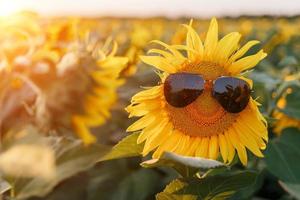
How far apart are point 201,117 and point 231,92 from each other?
0.32ft

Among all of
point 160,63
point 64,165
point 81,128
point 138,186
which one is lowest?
point 138,186

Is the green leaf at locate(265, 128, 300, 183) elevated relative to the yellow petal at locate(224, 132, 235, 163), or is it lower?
lower

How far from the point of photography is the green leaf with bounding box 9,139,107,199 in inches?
57.7

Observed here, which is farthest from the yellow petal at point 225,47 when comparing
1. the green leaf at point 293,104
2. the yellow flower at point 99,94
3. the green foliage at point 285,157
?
the green leaf at point 293,104

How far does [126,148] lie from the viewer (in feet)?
4.99

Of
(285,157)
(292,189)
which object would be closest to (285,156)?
(285,157)

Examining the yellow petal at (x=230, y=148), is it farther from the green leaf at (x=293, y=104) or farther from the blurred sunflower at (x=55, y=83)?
the green leaf at (x=293, y=104)

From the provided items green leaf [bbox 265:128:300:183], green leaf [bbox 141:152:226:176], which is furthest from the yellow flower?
green leaf [bbox 141:152:226:176]

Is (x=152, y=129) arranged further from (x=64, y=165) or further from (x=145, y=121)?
(x=64, y=165)

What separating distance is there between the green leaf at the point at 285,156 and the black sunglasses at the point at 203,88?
60cm

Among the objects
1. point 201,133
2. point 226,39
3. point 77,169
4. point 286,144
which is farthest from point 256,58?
Result: point 286,144

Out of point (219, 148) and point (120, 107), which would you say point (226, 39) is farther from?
point (120, 107)

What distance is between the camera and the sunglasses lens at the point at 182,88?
143 centimetres

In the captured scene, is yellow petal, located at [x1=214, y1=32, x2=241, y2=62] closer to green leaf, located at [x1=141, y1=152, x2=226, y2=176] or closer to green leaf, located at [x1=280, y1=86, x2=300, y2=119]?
green leaf, located at [x1=141, y1=152, x2=226, y2=176]
